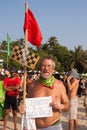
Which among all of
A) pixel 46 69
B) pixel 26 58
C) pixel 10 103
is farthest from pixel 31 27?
pixel 10 103

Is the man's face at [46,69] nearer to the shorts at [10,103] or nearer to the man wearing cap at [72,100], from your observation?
the man wearing cap at [72,100]

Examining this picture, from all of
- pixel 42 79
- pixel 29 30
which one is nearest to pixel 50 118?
pixel 42 79

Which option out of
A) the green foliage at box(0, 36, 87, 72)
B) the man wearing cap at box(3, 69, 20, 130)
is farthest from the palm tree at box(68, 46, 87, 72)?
the man wearing cap at box(3, 69, 20, 130)

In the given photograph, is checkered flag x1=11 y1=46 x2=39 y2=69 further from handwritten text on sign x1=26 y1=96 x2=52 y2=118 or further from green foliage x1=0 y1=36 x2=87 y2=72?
green foliage x1=0 y1=36 x2=87 y2=72

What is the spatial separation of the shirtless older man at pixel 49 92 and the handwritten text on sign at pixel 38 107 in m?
0.05

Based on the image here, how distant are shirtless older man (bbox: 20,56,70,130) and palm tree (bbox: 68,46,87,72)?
87.2 meters

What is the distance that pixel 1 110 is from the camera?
31.9 feet

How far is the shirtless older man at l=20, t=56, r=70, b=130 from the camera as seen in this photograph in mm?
4309

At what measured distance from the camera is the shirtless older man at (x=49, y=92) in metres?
4.31

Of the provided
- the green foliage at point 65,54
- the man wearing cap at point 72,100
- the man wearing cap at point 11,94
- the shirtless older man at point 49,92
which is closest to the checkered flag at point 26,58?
the shirtless older man at point 49,92

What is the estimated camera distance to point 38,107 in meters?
4.41

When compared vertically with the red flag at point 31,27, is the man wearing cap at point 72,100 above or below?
below

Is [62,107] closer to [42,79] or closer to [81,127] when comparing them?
[42,79]

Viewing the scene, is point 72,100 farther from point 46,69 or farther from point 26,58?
point 46,69
